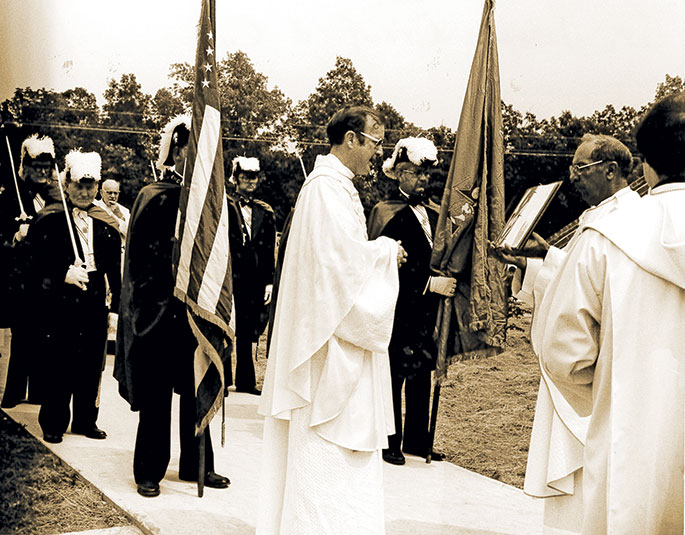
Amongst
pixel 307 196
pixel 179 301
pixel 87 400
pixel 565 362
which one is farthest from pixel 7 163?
pixel 565 362

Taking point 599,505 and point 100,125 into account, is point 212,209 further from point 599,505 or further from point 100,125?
point 100,125

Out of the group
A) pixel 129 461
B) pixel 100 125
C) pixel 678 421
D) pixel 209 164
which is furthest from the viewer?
pixel 100 125

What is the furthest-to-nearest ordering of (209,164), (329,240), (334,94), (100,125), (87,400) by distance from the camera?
1. (334,94)
2. (100,125)
3. (87,400)
4. (209,164)
5. (329,240)

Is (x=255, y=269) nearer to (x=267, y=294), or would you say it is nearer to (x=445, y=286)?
(x=267, y=294)

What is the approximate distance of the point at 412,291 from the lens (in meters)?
6.50

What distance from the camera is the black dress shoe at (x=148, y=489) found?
4906mm

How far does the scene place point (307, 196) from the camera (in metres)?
3.79

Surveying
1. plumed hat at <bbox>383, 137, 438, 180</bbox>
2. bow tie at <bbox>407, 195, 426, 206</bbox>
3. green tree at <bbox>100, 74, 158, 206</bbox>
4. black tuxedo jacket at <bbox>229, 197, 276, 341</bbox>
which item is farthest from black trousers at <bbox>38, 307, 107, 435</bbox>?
green tree at <bbox>100, 74, 158, 206</bbox>

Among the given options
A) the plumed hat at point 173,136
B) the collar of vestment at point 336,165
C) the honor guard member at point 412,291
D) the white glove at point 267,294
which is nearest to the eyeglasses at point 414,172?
the honor guard member at point 412,291

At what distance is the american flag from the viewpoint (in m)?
4.57

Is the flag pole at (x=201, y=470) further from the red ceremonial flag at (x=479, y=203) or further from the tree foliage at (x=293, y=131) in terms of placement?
the tree foliage at (x=293, y=131)

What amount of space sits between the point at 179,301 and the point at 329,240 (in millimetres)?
1670

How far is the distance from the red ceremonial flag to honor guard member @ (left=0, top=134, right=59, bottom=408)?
142 inches

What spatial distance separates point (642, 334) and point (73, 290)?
197 inches
